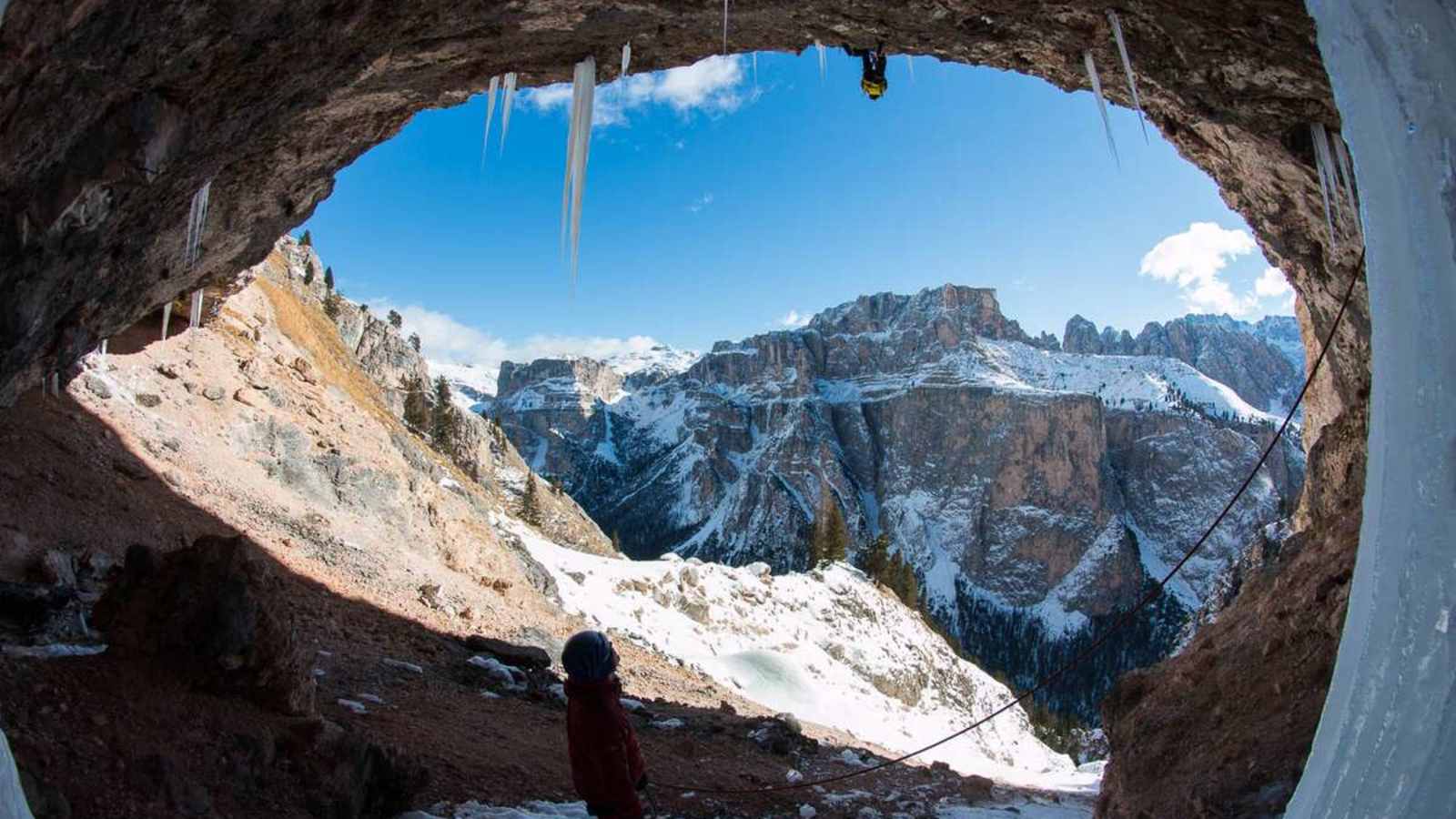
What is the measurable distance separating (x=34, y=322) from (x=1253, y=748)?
10800 mm

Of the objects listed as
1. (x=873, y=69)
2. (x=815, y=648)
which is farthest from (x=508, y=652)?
(x=815, y=648)

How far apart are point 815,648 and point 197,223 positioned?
2404 cm

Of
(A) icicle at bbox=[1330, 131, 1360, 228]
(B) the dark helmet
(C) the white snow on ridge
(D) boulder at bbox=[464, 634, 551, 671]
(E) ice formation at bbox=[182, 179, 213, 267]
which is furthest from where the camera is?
(C) the white snow on ridge

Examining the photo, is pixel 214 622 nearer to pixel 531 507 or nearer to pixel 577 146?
pixel 577 146

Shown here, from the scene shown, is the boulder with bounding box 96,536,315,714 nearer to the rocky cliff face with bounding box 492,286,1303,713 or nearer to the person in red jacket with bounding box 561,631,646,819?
the person in red jacket with bounding box 561,631,646,819

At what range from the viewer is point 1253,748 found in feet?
16.8

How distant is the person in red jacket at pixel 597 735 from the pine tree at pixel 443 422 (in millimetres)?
44891

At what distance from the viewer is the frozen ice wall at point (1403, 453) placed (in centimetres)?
250

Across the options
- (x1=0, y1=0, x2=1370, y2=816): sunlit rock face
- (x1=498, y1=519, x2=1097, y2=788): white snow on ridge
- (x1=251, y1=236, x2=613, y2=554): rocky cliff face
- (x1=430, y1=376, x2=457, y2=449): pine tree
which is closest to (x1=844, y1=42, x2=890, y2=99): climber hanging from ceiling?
(x1=0, y1=0, x2=1370, y2=816): sunlit rock face

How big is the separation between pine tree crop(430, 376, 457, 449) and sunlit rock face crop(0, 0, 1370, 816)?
39968 millimetres

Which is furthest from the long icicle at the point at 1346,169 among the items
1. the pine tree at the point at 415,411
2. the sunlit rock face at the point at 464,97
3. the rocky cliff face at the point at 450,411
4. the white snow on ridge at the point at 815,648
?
the pine tree at the point at 415,411

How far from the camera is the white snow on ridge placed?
70.7ft

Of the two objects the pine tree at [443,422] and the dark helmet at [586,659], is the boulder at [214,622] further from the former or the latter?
the pine tree at [443,422]

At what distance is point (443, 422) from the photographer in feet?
167
